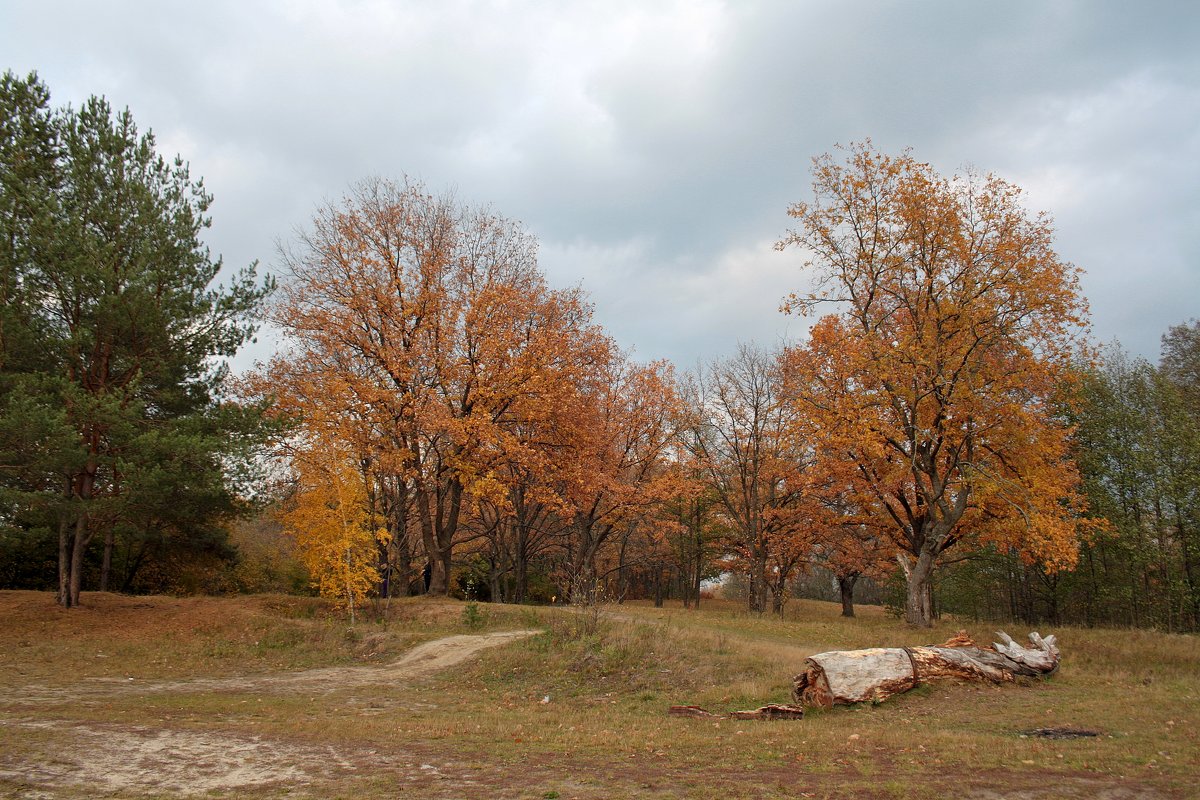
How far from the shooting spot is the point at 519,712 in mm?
12664

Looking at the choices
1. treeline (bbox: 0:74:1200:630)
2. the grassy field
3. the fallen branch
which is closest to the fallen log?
the grassy field

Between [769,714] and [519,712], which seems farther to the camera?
[519,712]

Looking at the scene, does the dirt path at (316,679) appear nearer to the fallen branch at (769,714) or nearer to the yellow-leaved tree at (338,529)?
the yellow-leaved tree at (338,529)

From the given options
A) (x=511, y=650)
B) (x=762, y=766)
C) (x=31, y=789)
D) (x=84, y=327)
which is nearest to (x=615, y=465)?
(x=511, y=650)

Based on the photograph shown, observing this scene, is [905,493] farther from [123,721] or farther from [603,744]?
[123,721]

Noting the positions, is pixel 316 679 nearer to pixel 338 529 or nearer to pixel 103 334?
pixel 338 529

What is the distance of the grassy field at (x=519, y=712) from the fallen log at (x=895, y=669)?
314 millimetres

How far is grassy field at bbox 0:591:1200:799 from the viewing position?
7.11 m

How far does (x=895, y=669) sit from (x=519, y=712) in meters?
6.65

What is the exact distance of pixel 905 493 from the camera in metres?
25.6

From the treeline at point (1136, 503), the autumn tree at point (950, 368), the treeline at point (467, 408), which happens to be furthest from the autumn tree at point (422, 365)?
the treeline at point (1136, 503)

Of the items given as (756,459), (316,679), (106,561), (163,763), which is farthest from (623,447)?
(163,763)

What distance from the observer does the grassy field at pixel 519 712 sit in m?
7.11

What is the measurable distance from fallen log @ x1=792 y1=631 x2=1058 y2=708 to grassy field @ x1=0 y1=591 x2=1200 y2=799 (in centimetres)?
31
